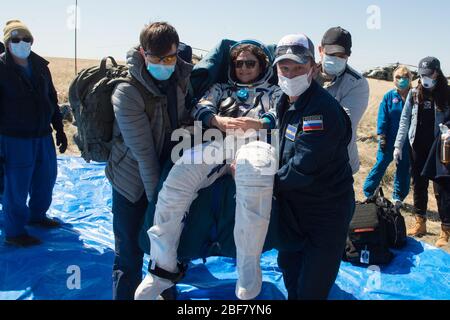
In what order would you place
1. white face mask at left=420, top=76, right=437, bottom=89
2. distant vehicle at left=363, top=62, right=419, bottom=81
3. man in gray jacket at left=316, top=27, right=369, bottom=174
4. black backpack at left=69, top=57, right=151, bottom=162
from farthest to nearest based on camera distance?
distant vehicle at left=363, top=62, right=419, bottom=81 < white face mask at left=420, top=76, right=437, bottom=89 < man in gray jacket at left=316, top=27, right=369, bottom=174 < black backpack at left=69, top=57, right=151, bottom=162

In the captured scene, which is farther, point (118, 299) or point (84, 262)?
point (84, 262)

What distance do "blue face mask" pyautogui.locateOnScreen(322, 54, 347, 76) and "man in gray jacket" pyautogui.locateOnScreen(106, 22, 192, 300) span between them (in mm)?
1061

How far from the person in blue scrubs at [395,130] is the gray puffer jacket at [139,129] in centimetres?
384

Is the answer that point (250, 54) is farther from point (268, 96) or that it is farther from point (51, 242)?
point (51, 242)

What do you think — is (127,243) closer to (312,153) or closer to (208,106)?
(208,106)

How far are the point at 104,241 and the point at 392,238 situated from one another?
9.34 feet

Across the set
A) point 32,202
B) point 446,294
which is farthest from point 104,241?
point 446,294

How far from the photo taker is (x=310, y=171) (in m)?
2.27

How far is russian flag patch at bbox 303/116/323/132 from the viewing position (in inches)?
87.5

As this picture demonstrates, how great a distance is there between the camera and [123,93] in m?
2.41

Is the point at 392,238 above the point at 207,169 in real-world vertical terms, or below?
below

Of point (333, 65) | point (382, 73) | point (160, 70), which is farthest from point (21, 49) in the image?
point (382, 73)

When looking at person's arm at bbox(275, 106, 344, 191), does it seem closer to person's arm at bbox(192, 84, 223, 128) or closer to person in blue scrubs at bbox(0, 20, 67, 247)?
person's arm at bbox(192, 84, 223, 128)

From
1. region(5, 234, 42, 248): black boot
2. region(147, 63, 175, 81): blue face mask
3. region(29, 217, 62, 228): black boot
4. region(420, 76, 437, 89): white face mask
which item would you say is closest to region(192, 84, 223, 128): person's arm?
region(147, 63, 175, 81): blue face mask
